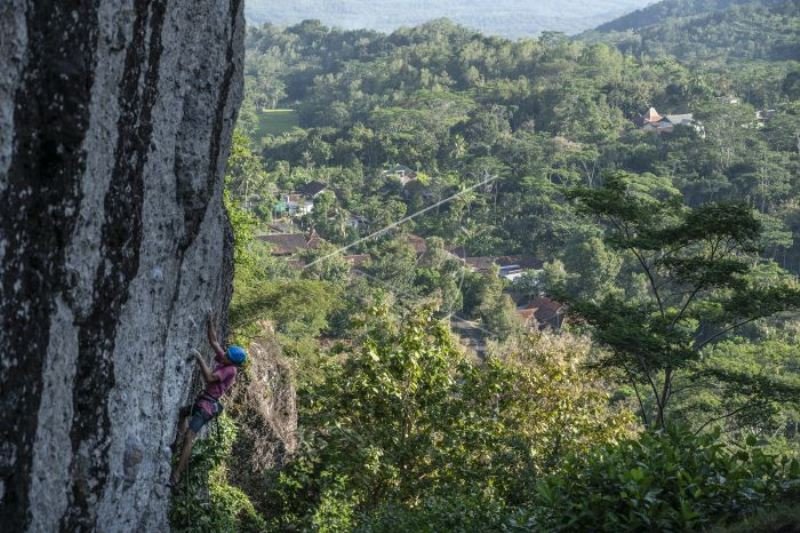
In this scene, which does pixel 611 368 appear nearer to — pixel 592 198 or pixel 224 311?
pixel 592 198

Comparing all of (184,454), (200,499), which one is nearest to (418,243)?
(200,499)

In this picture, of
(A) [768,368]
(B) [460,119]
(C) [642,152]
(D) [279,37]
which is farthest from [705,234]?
(D) [279,37]

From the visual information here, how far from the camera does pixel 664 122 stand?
53000 millimetres

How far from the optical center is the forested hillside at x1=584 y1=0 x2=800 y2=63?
80.6 m

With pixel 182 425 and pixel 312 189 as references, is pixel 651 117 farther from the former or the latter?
pixel 182 425

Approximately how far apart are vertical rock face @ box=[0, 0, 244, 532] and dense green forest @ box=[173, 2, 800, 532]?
5.38 feet

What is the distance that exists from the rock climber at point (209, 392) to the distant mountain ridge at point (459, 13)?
444 ft

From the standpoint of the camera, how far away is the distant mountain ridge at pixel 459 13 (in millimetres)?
146250

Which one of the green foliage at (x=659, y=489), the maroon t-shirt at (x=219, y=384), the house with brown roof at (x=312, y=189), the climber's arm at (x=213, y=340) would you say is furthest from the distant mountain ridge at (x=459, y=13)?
the green foliage at (x=659, y=489)

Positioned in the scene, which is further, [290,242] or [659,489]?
[290,242]

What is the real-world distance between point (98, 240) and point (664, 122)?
5204 cm

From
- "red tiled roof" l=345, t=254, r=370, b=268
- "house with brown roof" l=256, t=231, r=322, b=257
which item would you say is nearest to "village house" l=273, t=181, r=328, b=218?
"house with brown roof" l=256, t=231, r=322, b=257

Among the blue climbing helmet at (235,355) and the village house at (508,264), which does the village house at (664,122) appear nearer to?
the village house at (508,264)

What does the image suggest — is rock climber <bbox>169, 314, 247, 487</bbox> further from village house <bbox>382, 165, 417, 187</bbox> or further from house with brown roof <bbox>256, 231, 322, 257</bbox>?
village house <bbox>382, 165, 417, 187</bbox>
